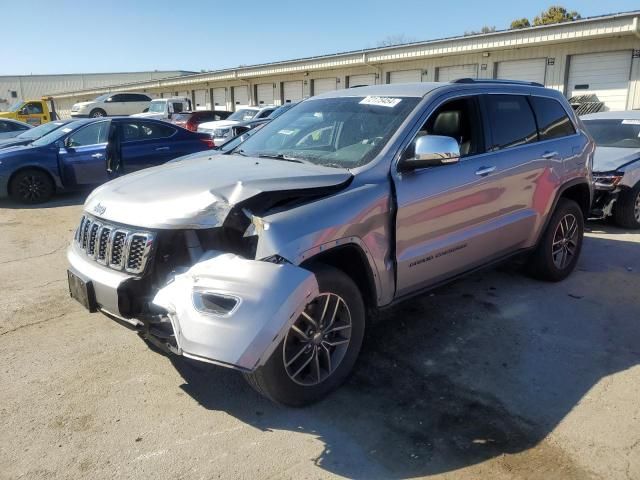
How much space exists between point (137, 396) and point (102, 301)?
26.5 inches

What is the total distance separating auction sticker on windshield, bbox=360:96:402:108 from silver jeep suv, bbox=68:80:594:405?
16 mm

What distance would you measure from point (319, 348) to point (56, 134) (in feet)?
30.3

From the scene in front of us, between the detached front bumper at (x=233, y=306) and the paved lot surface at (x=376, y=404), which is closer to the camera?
the detached front bumper at (x=233, y=306)

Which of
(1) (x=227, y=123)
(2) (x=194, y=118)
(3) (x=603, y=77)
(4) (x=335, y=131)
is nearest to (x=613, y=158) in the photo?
(4) (x=335, y=131)

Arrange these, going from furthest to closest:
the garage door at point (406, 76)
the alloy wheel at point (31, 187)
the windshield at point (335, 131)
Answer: the garage door at point (406, 76), the alloy wheel at point (31, 187), the windshield at point (335, 131)

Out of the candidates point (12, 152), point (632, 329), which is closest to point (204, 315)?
point (632, 329)

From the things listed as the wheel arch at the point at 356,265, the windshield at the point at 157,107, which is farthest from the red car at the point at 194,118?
the wheel arch at the point at 356,265

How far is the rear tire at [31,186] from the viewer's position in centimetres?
980

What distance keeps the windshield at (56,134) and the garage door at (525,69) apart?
1330cm

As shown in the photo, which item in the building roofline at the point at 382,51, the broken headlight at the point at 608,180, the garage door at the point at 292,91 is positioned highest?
the building roofline at the point at 382,51

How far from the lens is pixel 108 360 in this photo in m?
3.80

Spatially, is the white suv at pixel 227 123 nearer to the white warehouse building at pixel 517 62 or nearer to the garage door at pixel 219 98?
the white warehouse building at pixel 517 62

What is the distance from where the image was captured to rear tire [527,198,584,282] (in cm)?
510

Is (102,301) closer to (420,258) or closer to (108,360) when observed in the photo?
(108,360)
